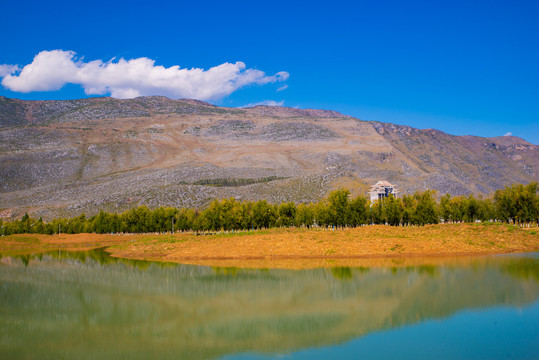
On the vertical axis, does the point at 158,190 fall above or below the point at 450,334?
above

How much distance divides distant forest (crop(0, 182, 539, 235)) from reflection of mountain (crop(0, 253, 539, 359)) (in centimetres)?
4111

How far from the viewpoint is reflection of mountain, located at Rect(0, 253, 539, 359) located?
55.2ft

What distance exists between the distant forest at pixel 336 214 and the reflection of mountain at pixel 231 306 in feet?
135

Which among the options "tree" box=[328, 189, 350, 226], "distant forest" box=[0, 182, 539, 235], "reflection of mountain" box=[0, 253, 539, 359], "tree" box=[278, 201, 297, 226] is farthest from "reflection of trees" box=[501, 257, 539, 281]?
"tree" box=[278, 201, 297, 226]

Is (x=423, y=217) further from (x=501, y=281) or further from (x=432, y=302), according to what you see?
(x=432, y=302)

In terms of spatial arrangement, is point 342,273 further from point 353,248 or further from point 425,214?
point 425,214

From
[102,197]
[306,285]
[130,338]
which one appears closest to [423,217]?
[306,285]

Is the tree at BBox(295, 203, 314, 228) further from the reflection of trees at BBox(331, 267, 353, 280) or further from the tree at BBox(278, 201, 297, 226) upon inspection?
the reflection of trees at BBox(331, 267, 353, 280)

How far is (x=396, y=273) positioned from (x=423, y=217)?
48980 millimetres

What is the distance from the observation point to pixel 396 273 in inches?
1187

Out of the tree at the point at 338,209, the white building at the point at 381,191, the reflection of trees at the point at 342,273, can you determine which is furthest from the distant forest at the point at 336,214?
the reflection of trees at the point at 342,273

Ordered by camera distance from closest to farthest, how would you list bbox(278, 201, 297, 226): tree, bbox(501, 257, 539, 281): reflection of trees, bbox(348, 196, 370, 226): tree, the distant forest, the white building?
bbox(501, 257, 539, 281): reflection of trees, the distant forest, bbox(348, 196, 370, 226): tree, bbox(278, 201, 297, 226): tree, the white building

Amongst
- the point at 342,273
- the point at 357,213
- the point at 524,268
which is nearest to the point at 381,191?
the point at 357,213

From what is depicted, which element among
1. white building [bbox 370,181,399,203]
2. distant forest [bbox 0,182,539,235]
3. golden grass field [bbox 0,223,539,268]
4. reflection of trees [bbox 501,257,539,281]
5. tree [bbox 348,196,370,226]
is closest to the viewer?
reflection of trees [bbox 501,257,539,281]
